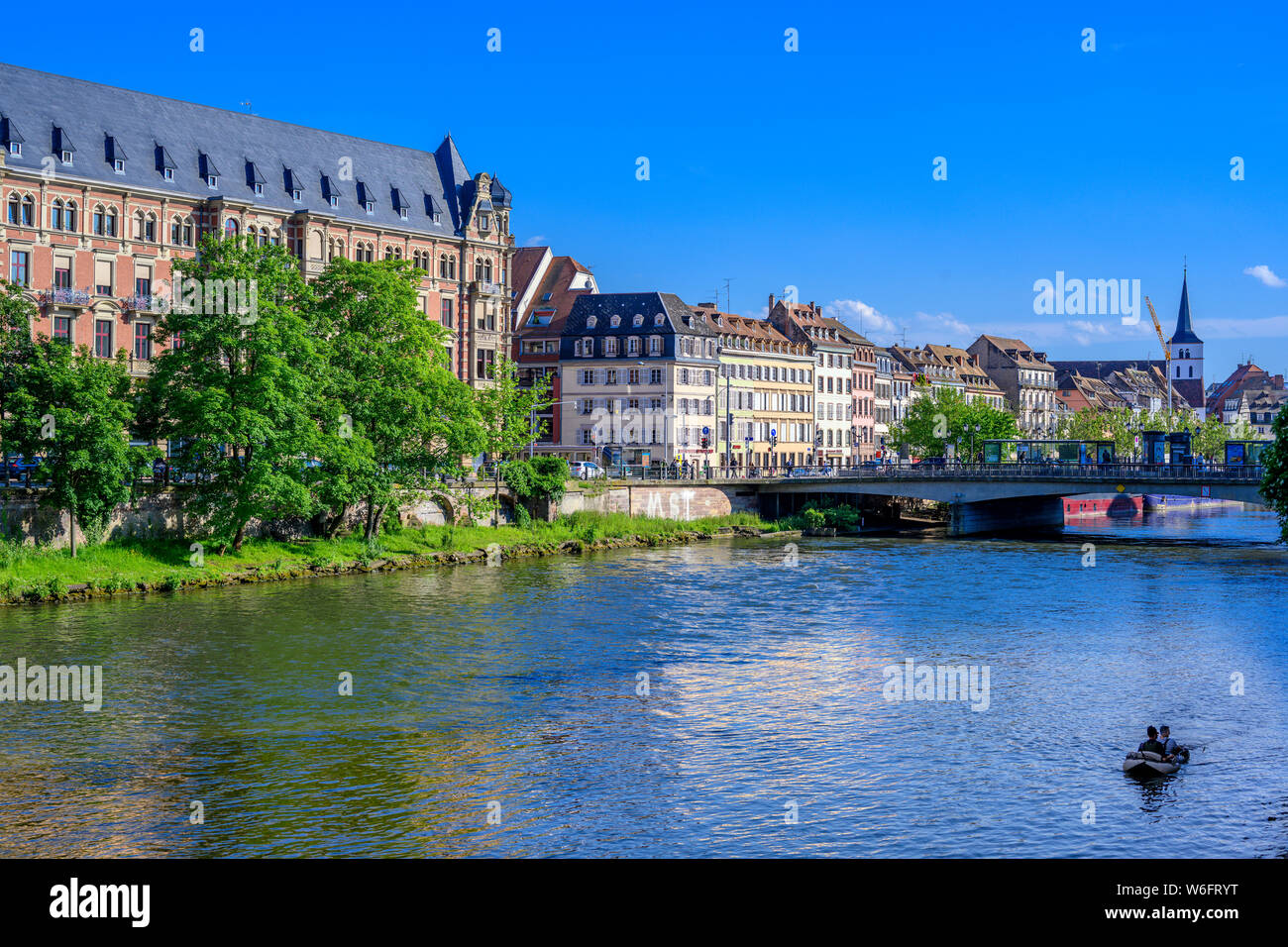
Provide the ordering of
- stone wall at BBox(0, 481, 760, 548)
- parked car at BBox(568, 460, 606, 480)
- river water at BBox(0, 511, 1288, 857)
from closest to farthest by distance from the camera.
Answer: river water at BBox(0, 511, 1288, 857), stone wall at BBox(0, 481, 760, 548), parked car at BBox(568, 460, 606, 480)

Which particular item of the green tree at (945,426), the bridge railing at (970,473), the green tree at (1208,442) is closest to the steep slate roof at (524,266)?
the bridge railing at (970,473)

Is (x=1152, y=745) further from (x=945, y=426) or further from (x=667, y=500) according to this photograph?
(x=945, y=426)

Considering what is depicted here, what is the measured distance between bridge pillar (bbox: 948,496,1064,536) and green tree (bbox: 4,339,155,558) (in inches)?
2390

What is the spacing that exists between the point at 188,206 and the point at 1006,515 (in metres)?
62.1

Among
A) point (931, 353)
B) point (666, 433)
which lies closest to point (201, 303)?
point (666, 433)

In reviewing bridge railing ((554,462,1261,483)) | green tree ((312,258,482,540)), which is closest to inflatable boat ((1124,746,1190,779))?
green tree ((312,258,482,540))

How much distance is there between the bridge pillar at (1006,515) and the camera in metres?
99.4

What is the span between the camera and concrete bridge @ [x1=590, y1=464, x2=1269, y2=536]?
3542 inches

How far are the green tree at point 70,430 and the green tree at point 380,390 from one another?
34.5ft

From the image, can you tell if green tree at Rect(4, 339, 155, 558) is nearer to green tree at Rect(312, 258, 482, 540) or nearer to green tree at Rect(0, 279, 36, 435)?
green tree at Rect(0, 279, 36, 435)

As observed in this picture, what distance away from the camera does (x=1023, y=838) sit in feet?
79.4

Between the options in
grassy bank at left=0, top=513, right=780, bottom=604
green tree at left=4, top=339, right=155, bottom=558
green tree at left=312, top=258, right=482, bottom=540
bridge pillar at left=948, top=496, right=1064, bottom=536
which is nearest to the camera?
grassy bank at left=0, top=513, right=780, bottom=604

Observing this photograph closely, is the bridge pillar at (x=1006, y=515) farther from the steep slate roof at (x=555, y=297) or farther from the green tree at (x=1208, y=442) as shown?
Result: the green tree at (x=1208, y=442)

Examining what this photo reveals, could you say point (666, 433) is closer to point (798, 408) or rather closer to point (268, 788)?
point (798, 408)
